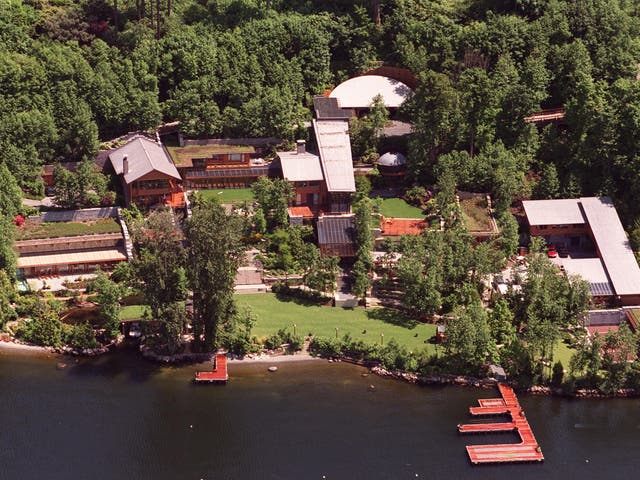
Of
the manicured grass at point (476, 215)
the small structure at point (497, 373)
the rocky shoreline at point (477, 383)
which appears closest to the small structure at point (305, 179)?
the manicured grass at point (476, 215)

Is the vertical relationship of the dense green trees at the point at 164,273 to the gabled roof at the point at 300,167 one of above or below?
below

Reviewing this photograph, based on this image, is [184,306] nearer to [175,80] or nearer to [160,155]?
[160,155]

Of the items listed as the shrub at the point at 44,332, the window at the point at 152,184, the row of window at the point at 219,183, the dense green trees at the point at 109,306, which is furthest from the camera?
the row of window at the point at 219,183

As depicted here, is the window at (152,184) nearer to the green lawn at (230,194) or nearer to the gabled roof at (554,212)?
the green lawn at (230,194)

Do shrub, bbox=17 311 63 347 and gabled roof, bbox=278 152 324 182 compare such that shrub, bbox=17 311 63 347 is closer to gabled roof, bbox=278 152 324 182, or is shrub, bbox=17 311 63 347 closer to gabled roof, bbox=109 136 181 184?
gabled roof, bbox=109 136 181 184

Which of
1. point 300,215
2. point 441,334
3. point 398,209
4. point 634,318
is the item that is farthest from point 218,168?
point 634,318

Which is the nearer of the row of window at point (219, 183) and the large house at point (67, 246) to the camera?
the large house at point (67, 246)

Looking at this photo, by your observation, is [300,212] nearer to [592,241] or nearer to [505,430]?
[592,241]
